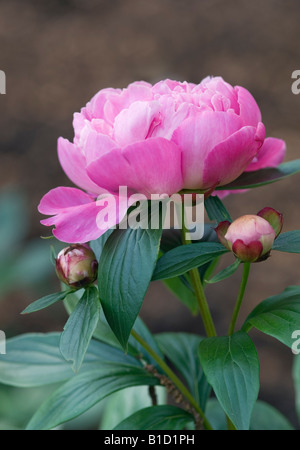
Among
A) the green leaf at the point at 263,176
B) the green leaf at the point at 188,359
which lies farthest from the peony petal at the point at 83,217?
the green leaf at the point at 188,359

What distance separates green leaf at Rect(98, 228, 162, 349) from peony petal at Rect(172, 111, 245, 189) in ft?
0.19

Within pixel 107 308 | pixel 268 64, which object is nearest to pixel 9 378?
pixel 107 308

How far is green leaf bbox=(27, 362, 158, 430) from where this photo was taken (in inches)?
22.9

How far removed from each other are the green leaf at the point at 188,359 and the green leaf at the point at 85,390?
10 cm

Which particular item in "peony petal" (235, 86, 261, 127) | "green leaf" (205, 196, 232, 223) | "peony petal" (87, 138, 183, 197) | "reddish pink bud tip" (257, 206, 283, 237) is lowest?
"reddish pink bud tip" (257, 206, 283, 237)

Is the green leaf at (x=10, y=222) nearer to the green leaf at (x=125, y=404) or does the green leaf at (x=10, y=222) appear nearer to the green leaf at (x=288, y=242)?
the green leaf at (x=125, y=404)

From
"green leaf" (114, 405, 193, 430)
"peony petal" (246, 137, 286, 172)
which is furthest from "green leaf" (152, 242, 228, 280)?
"green leaf" (114, 405, 193, 430)

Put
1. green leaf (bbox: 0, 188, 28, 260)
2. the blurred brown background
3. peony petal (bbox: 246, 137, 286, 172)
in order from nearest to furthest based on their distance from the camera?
peony petal (bbox: 246, 137, 286, 172)
green leaf (bbox: 0, 188, 28, 260)
the blurred brown background

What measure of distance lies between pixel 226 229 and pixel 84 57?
2198 mm

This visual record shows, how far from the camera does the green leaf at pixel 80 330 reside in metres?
0.44

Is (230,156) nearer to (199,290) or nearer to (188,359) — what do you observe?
(199,290)

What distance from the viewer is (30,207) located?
2.10 m

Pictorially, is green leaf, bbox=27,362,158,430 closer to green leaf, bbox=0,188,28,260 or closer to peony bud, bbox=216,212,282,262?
peony bud, bbox=216,212,282,262

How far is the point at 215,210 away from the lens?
503mm
